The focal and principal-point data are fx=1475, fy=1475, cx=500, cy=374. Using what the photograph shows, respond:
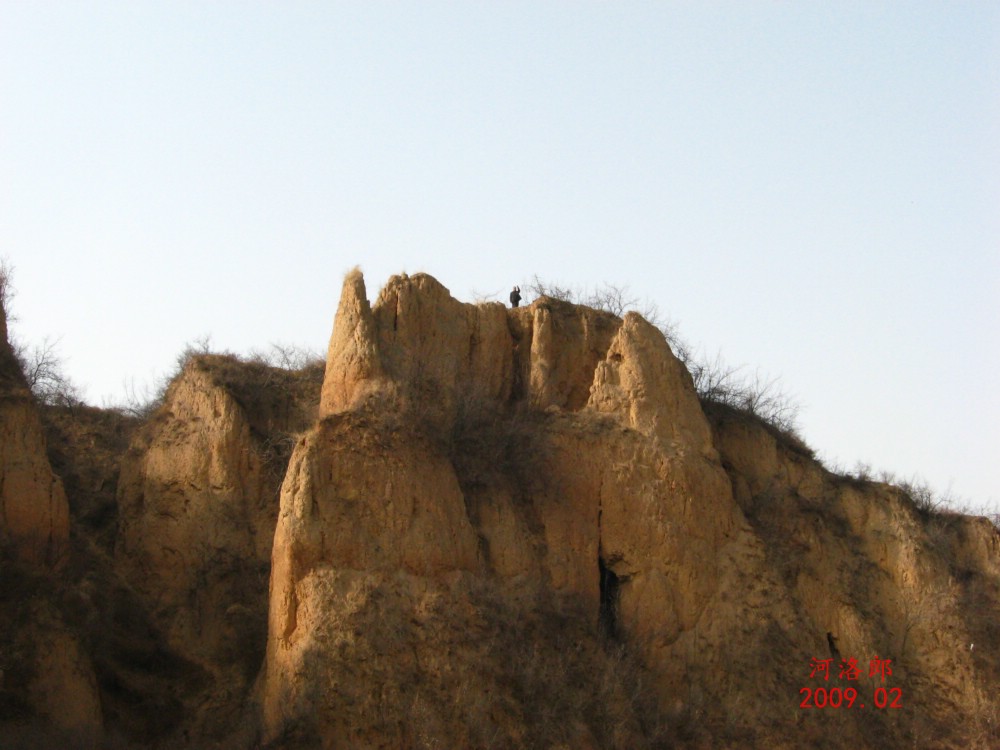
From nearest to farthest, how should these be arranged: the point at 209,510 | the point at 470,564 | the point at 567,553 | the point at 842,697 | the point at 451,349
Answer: the point at 470,564
the point at 567,553
the point at 842,697
the point at 209,510
the point at 451,349

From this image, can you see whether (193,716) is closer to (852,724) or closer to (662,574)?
(662,574)

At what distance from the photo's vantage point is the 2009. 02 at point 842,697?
24641 millimetres

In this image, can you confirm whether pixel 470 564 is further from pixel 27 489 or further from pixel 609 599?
pixel 27 489

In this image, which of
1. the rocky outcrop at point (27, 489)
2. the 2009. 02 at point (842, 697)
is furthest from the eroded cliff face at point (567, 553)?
the rocky outcrop at point (27, 489)

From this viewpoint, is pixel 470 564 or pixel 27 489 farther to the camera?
pixel 27 489

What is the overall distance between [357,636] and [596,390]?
7551 mm

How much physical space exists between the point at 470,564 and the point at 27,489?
7323 millimetres

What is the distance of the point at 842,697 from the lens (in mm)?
25156

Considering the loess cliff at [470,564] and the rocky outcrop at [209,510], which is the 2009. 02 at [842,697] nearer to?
the loess cliff at [470,564]

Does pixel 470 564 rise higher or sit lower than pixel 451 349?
lower

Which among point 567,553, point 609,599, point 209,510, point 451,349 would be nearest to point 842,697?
point 609,599

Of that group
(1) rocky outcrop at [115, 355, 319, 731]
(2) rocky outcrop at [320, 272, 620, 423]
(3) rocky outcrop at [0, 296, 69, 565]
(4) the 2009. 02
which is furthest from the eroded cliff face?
(3) rocky outcrop at [0, 296, 69, 565]

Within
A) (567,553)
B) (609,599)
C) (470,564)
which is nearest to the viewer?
(470,564)

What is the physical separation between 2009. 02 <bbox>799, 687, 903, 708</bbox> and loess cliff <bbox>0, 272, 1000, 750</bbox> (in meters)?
0.05
